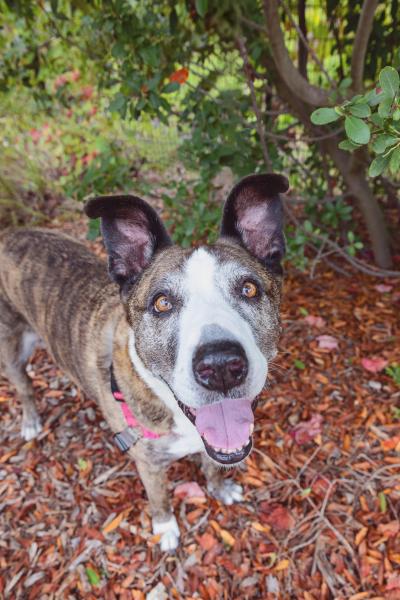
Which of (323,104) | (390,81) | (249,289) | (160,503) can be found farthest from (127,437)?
(323,104)

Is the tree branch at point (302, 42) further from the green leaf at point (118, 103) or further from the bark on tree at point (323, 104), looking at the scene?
the green leaf at point (118, 103)

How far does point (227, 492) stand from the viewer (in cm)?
304

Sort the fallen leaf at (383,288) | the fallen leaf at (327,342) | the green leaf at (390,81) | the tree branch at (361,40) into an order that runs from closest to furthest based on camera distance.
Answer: the green leaf at (390,81), the tree branch at (361,40), the fallen leaf at (327,342), the fallen leaf at (383,288)

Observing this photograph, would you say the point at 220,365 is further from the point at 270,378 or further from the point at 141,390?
the point at 270,378

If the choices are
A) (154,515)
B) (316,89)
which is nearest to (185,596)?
(154,515)

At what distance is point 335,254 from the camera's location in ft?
16.0

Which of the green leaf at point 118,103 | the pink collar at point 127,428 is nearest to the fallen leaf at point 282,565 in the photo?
the pink collar at point 127,428

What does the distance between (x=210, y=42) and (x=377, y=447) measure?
3585 millimetres

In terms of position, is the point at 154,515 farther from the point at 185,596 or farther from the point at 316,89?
the point at 316,89

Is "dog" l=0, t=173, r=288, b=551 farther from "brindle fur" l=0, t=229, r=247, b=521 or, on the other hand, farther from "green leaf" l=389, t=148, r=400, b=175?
"green leaf" l=389, t=148, r=400, b=175

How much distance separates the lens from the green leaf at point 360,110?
1601mm

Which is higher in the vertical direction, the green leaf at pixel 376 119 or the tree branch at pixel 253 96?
the tree branch at pixel 253 96

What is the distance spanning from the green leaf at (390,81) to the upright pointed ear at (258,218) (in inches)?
24.6

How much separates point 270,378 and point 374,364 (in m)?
0.91
